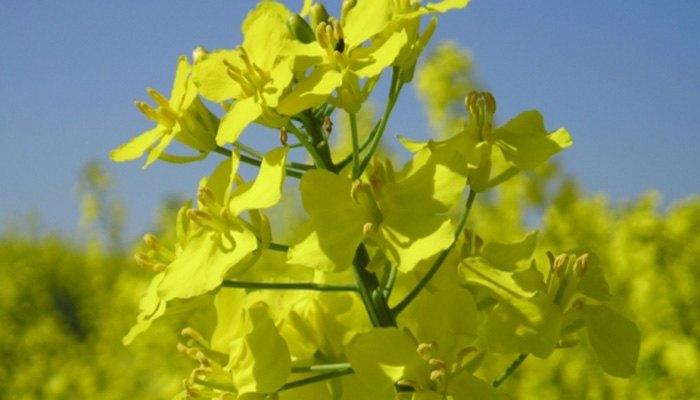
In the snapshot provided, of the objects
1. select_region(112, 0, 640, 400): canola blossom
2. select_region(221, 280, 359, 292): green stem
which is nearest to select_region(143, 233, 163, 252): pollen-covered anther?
select_region(112, 0, 640, 400): canola blossom

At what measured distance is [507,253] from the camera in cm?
124

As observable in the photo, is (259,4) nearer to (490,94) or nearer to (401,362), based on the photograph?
(490,94)

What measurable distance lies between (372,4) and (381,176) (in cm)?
26

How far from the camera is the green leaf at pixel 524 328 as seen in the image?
1.05 m

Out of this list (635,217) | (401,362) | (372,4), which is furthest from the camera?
(635,217)

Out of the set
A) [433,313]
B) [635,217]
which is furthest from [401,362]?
[635,217]

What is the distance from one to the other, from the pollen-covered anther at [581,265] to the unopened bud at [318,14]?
0.54 metres

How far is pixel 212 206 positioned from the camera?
1.11 m

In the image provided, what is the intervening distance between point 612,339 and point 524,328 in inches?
7.3

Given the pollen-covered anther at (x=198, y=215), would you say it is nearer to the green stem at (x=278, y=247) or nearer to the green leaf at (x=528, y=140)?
the green stem at (x=278, y=247)

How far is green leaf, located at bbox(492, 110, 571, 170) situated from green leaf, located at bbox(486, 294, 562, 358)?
224 millimetres

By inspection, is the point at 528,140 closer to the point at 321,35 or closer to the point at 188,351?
the point at 321,35

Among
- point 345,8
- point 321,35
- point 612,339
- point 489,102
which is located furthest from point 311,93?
point 612,339

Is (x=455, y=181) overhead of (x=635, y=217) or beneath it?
overhead
